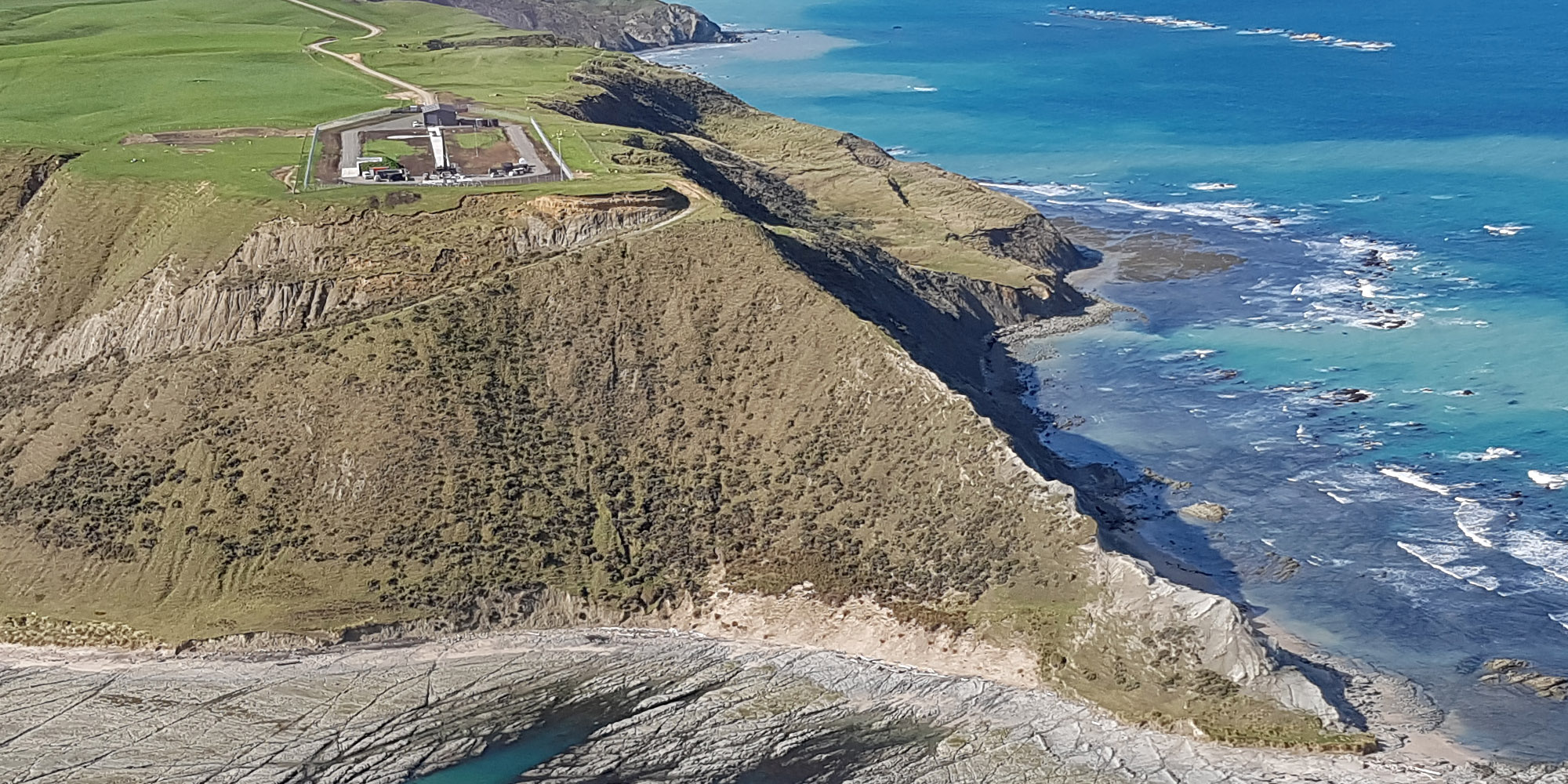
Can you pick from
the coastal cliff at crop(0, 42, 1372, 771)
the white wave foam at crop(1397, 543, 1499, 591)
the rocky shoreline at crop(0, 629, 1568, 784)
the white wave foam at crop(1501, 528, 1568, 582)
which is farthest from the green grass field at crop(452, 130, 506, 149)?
the white wave foam at crop(1501, 528, 1568, 582)

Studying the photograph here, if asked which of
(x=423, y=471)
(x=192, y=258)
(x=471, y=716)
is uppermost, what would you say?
(x=192, y=258)

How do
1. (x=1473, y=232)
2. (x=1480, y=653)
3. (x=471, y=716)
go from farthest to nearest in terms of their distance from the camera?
(x=1473, y=232)
(x=1480, y=653)
(x=471, y=716)

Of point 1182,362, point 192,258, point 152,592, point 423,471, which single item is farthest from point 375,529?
point 1182,362

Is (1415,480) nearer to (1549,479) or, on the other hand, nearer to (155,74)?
(1549,479)

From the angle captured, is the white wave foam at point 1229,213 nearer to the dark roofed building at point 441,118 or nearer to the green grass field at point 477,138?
the green grass field at point 477,138

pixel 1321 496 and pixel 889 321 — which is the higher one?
pixel 889 321

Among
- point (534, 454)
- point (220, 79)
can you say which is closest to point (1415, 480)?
point (534, 454)

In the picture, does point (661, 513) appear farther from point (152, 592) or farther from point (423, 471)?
point (152, 592)
